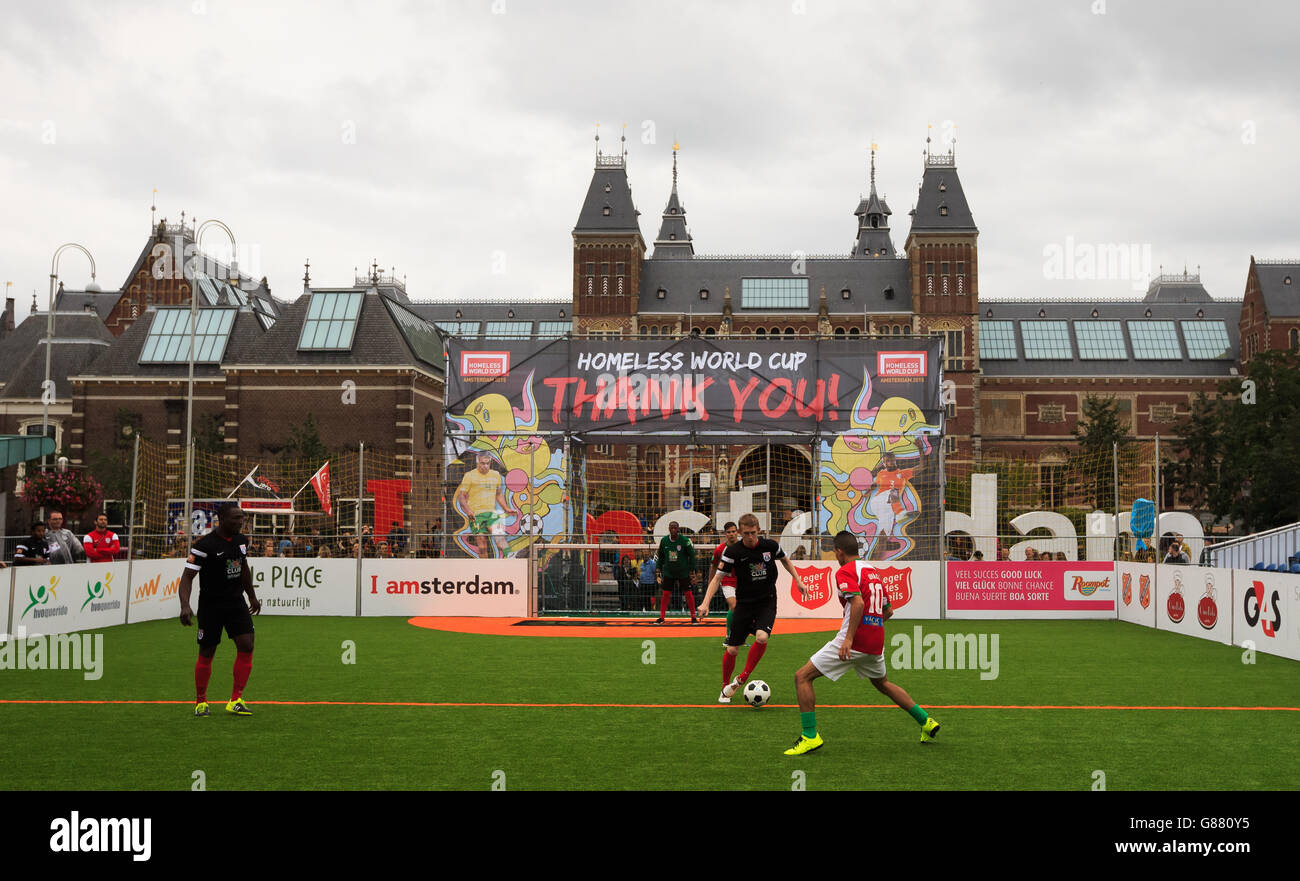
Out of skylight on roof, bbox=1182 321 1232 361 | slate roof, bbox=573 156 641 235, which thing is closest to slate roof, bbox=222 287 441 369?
slate roof, bbox=573 156 641 235

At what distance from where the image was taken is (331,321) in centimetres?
6094

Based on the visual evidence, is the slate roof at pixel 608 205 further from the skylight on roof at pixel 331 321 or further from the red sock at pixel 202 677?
the red sock at pixel 202 677

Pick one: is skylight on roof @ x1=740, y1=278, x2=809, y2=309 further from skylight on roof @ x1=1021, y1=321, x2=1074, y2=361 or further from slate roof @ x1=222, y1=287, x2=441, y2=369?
slate roof @ x1=222, y1=287, x2=441, y2=369

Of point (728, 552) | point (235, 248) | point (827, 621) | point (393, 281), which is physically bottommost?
point (827, 621)

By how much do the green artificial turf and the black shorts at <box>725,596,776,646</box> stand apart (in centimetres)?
76

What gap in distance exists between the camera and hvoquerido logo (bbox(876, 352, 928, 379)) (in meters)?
30.2

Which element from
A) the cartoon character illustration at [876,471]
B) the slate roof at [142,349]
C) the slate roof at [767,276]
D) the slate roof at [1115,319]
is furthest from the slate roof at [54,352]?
the slate roof at [1115,319]

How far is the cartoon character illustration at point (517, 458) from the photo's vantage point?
3042 cm

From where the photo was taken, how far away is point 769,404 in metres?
A: 30.1

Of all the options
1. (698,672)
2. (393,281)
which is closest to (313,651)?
(698,672)

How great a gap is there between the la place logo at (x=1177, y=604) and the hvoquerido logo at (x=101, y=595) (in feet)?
66.5
